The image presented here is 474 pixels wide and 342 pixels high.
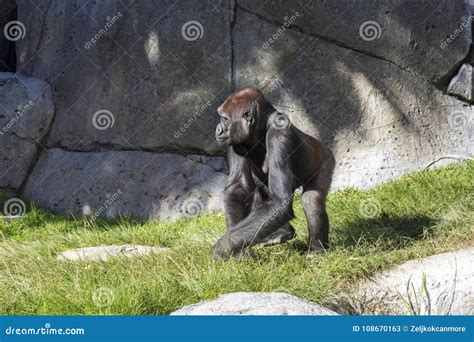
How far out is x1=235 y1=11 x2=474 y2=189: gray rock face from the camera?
8.28 meters

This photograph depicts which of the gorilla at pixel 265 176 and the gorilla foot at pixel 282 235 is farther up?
the gorilla at pixel 265 176

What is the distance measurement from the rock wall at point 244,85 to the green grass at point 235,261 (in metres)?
0.67

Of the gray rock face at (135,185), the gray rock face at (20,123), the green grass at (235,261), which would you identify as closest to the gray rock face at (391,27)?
the green grass at (235,261)

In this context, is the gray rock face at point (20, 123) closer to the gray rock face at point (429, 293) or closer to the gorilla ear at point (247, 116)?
the gorilla ear at point (247, 116)

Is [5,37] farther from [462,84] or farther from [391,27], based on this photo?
[462,84]

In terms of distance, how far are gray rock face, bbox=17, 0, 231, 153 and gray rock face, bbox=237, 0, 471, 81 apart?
3.47ft

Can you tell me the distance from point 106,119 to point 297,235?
3.80 m

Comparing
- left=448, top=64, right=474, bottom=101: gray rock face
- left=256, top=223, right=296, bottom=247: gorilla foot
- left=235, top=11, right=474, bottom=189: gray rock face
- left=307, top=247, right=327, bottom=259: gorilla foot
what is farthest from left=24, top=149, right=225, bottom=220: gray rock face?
left=307, top=247, right=327, bottom=259: gorilla foot

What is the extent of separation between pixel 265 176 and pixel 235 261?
905 mm

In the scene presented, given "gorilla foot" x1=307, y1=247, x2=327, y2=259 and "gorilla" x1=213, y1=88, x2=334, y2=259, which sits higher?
"gorilla" x1=213, y1=88, x2=334, y2=259

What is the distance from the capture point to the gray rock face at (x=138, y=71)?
8641 mm

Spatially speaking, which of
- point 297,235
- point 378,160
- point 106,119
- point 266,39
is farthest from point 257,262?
point 106,119

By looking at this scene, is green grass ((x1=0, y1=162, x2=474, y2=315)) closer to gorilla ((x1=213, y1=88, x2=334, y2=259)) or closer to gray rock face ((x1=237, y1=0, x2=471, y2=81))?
gorilla ((x1=213, y1=88, x2=334, y2=259))

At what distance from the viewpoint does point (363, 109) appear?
27.3 feet
